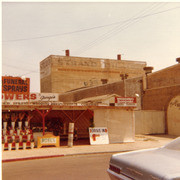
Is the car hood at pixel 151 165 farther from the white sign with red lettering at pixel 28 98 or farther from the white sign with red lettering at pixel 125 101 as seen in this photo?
the white sign with red lettering at pixel 125 101

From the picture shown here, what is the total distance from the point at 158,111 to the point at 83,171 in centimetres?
1745

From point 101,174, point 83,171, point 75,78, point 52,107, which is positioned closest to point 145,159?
point 101,174

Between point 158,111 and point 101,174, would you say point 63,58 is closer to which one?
point 158,111

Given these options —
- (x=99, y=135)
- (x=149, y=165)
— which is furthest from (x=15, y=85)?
(x=149, y=165)

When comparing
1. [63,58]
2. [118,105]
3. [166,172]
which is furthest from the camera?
[63,58]

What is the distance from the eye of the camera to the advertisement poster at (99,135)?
16.9m

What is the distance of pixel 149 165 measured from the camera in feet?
13.1

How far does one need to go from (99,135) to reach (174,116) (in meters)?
9.66

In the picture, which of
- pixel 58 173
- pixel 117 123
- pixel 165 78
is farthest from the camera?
pixel 165 78

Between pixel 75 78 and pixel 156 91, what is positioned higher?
pixel 75 78

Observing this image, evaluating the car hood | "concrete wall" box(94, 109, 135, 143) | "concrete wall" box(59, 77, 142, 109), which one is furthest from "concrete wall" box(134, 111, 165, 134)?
the car hood

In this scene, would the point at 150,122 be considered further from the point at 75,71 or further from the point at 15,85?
the point at 75,71

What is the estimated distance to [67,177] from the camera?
7.67 meters

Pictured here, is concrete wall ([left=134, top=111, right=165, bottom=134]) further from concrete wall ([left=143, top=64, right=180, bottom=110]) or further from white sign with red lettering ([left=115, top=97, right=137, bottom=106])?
white sign with red lettering ([left=115, top=97, right=137, bottom=106])
